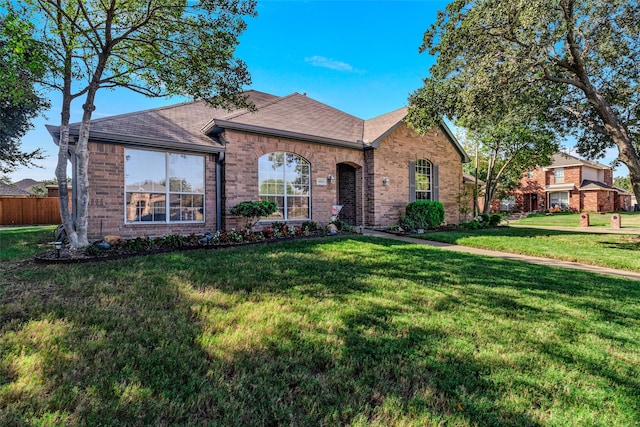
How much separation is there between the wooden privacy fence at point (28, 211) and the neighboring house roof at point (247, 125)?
554 inches

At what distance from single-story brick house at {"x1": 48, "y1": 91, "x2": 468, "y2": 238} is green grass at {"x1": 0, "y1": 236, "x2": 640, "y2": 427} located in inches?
145

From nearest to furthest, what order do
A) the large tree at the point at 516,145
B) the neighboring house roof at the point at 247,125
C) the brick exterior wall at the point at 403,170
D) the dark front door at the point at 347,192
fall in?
1. the neighboring house roof at the point at 247,125
2. the brick exterior wall at the point at 403,170
3. the dark front door at the point at 347,192
4. the large tree at the point at 516,145

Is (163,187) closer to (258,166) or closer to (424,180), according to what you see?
(258,166)

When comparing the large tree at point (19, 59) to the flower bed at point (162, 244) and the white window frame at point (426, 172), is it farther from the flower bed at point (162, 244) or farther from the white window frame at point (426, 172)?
the white window frame at point (426, 172)

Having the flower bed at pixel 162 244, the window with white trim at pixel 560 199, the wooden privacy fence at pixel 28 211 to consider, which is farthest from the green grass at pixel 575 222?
the wooden privacy fence at pixel 28 211

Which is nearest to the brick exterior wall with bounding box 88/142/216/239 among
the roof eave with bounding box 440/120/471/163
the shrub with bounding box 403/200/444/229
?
the shrub with bounding box 403/200/444/229

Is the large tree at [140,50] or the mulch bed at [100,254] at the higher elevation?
the large tree at [140,50]

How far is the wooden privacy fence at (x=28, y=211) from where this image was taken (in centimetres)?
1834

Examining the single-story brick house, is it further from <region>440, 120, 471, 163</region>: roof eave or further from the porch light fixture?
the porch light fixture

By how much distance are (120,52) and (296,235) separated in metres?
6.94

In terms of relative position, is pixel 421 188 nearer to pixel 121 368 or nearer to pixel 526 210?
pixel 121 368

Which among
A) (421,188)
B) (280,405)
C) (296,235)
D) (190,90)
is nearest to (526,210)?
(421,188)

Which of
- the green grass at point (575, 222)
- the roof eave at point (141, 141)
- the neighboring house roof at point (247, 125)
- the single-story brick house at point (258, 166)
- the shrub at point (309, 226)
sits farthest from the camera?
the green grass at point (575, 222)

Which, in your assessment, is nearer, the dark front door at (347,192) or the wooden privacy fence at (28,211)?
the dark front door at (347,192)
